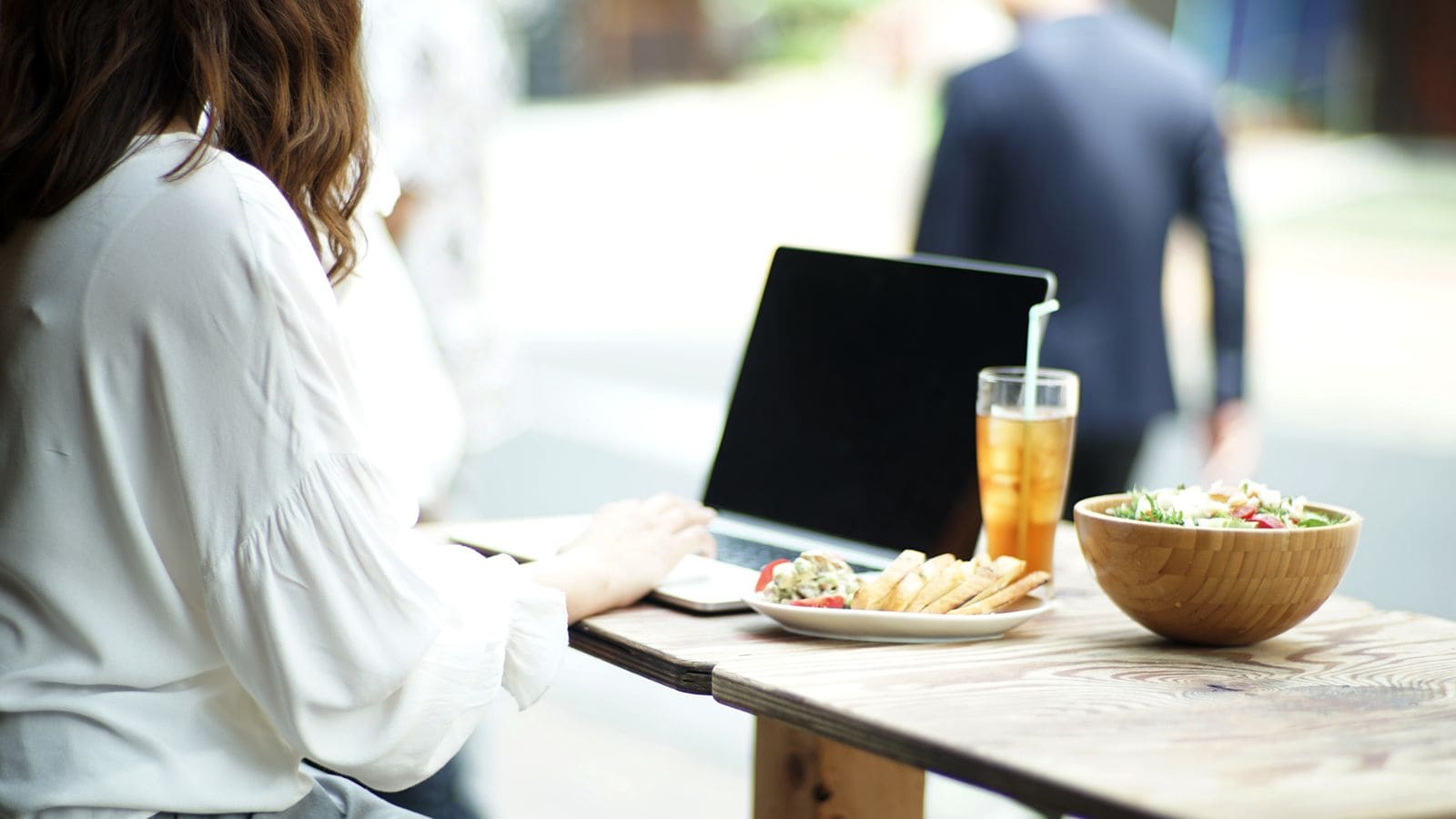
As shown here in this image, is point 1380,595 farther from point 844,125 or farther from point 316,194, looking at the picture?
point 844,125

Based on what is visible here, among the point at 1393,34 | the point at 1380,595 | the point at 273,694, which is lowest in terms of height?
the point at 1380,595

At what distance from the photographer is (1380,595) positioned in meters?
4.65

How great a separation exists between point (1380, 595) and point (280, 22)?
13.3ft

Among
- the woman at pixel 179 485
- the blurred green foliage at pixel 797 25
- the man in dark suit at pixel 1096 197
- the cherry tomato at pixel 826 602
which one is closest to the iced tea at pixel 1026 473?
the cherry tomato at pixel 826 602

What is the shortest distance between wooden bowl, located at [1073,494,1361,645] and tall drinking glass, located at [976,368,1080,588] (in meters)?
0.15

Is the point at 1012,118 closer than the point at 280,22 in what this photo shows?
No

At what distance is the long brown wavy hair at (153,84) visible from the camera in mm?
1286

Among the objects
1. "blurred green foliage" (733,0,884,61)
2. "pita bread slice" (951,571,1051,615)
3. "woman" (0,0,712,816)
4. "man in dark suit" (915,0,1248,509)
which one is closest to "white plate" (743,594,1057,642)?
"pita bread slice" (951,571,1051,615)

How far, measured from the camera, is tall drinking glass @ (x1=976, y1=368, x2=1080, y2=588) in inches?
60.7

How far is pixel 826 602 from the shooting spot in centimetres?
141

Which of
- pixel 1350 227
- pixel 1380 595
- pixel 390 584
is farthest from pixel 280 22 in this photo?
pixel 1350 227

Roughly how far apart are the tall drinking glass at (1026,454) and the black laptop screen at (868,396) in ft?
0.27

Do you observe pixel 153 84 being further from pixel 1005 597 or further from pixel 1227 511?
pixel 1227 511

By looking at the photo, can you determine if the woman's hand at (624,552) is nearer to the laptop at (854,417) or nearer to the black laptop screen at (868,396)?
the laptop at (854,417)
